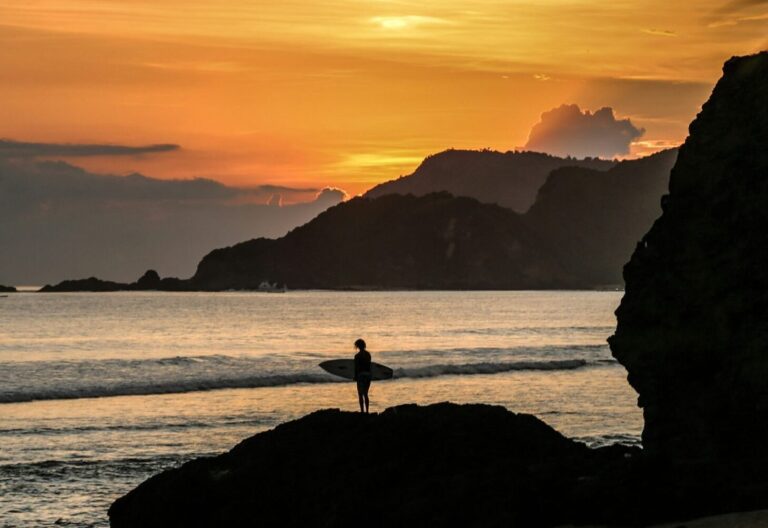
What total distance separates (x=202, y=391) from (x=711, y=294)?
1369 inches

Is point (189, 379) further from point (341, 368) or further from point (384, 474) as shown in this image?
point (384, 474)

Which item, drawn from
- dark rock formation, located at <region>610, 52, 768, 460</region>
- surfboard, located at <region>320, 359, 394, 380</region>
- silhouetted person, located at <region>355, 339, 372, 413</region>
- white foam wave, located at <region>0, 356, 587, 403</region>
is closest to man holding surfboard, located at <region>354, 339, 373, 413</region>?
silhouetted person, located at <region>355, 339, 372, 413</region>

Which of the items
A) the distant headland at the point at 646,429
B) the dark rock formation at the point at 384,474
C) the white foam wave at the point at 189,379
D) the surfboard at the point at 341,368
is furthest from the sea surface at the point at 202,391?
the distant headland at the point at 646,429

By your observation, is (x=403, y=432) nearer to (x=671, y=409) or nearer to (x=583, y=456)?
(x=583, y=456)

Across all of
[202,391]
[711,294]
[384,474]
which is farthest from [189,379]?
[384,474]

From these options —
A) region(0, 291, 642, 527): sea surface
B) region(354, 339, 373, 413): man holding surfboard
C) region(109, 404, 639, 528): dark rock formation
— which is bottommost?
region(0, 291, 642, 527): sea surface

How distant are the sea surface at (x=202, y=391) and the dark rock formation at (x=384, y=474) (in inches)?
195

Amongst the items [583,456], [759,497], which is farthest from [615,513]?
[583,456]

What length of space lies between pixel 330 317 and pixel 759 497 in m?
138

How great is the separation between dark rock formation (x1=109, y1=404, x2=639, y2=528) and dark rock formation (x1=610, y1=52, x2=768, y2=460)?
1193 mm

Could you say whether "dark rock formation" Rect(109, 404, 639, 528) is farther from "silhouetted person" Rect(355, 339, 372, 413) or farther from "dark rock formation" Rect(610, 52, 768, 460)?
"silhouetted person" Rect(355, 339, 372, 413)

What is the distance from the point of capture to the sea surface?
25641mm

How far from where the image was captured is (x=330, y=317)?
149 meters

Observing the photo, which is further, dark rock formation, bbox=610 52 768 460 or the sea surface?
the sea surface
